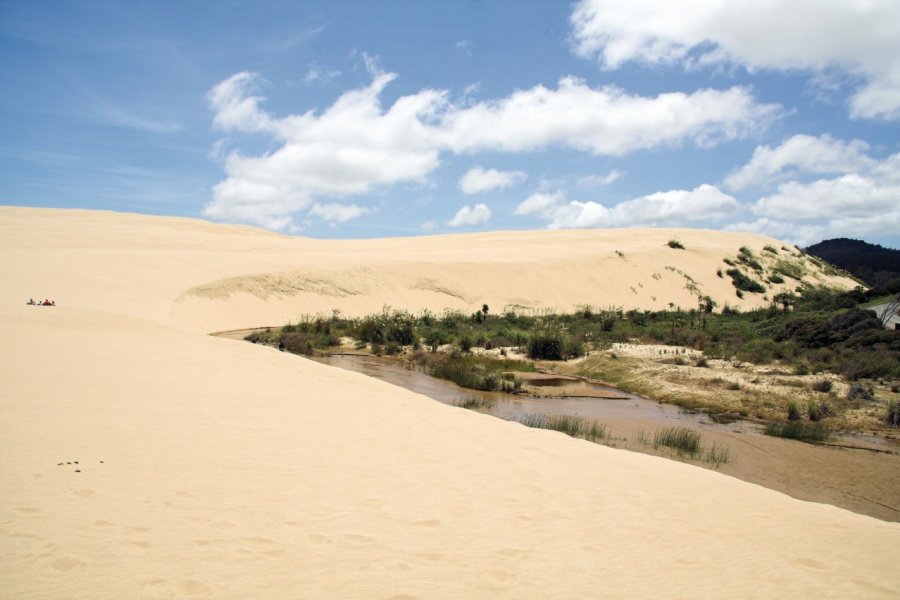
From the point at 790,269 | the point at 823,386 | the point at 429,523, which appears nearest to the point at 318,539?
the point at 429,523

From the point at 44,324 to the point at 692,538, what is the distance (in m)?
14.0

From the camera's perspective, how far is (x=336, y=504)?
5.11 metres

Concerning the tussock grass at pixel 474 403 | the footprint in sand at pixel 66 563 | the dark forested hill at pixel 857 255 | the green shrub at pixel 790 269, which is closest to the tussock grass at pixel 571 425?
the tussock grass at pixel 474 403

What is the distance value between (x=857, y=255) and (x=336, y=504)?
10300 cm

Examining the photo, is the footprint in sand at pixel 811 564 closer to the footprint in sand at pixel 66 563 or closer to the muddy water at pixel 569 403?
the footprint in sand at pixel 66 563

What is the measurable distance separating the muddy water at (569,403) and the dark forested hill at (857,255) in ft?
175

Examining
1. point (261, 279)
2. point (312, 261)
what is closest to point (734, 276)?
point (312, 261)

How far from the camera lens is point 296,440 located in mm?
7070

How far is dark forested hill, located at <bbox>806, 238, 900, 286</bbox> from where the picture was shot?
7456 cm

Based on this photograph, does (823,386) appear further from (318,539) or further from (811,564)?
(318,539)

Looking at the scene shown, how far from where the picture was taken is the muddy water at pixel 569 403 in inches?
501

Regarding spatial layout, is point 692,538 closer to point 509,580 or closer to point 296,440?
point 509,580

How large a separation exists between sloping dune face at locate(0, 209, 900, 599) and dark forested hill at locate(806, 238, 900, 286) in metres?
61.4

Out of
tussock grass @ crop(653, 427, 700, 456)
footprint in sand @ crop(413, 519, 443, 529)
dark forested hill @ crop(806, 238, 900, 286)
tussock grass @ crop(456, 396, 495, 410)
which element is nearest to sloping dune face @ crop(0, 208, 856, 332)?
tussock grass @ crop(456, 396, 495, 410)
